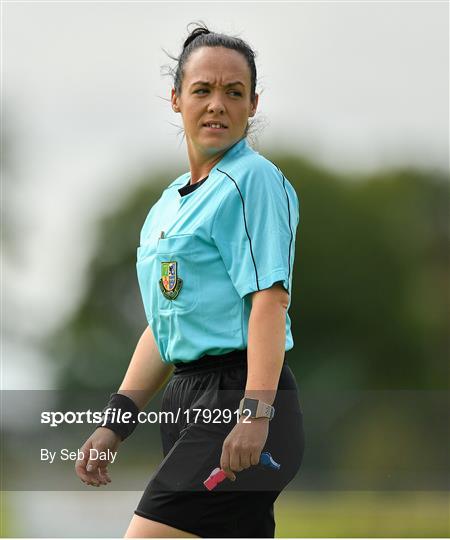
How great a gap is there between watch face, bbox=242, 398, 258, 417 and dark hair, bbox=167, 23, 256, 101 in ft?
3.84

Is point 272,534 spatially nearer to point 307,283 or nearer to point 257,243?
point 257,243

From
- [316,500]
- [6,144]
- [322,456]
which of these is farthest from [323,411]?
[6,144]

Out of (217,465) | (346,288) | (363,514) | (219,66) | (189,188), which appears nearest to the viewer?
(217,465)

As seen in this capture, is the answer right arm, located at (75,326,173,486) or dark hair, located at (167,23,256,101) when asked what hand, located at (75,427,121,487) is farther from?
dark hair, located at (167,23,256,101)

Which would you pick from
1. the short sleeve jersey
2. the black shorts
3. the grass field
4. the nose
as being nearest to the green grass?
the grass field

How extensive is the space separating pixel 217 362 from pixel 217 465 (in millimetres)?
365

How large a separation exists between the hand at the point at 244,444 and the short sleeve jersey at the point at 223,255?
12.2 inches

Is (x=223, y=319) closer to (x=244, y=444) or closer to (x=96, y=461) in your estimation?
(x=244, y=444)

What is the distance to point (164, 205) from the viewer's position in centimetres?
490

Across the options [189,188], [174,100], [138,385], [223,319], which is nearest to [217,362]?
[223,319]

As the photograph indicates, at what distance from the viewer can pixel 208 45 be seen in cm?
471

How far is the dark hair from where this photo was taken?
471cm

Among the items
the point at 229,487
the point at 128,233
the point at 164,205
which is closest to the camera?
the point at 229,487

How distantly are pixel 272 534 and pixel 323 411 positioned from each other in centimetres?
2852
